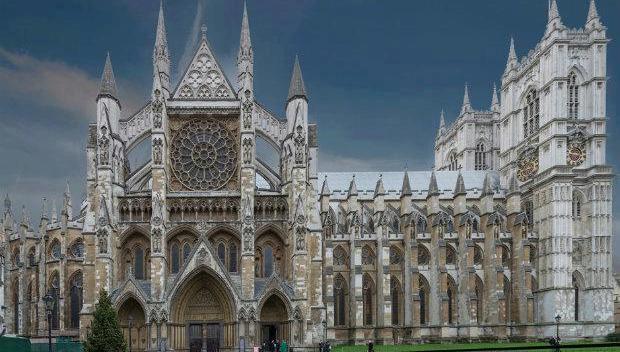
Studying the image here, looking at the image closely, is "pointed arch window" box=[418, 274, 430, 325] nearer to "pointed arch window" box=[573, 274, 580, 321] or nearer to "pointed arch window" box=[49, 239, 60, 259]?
"pointed arch window" box=[573, 274, 580, 321]

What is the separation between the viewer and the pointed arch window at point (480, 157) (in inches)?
3123

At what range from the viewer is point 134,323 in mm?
44656

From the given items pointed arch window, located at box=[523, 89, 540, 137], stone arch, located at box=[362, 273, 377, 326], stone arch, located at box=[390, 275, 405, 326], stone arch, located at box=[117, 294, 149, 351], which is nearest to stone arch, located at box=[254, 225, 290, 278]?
stone arch, located at box=[117, 294, 149, 351]

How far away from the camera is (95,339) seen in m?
31.1

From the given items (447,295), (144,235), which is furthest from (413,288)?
(144,235)

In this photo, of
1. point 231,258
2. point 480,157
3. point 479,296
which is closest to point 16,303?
point 231,258

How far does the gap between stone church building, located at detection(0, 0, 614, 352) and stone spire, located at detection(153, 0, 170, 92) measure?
0.14 m

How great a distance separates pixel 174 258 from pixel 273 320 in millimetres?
7953

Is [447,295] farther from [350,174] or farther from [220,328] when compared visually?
[220,328]

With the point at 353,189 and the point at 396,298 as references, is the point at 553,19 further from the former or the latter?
the point at 396,298

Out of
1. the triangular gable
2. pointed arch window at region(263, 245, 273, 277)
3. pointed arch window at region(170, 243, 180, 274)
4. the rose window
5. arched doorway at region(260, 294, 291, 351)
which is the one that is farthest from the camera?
the triangular gable

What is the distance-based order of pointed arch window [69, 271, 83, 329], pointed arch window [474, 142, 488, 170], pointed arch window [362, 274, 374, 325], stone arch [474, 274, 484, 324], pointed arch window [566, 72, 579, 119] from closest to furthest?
pointed arch window [69, 271, 83, 329] < stone arch [474, 274, 484, 324] < pointed arch window [362, 274, 374, 325] < pointed arch window [566, 72, 579, 119] < pointed arch window [474, 142, 488, 170]

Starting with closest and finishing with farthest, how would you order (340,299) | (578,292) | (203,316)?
1. (203,316)
2. (578,292)
3. (340,299)

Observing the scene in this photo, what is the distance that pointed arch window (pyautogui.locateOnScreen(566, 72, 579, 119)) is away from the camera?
62562 millimetres
